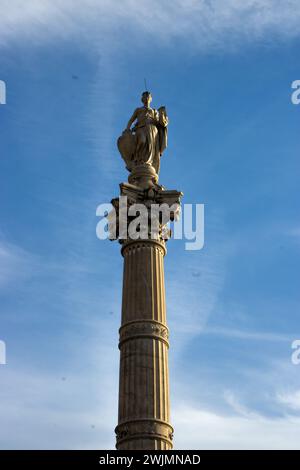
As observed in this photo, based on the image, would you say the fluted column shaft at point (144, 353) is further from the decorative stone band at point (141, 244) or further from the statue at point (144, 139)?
the statue at point (144, 139)

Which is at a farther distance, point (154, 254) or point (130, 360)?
point (154, 254)

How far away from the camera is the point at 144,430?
1914 cm

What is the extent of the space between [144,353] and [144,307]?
1.64 metres

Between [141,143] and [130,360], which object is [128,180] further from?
[130,360]

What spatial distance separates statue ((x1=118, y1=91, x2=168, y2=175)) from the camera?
25.6 metres

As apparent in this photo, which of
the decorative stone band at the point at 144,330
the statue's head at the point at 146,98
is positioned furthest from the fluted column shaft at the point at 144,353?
the statue's head at the point at 146,98

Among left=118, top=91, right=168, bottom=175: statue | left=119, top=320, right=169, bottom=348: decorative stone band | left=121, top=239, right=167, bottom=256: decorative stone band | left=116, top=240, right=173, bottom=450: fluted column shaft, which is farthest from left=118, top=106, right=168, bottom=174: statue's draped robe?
left=119, top=320, right=169, bottom=348: decorative stone band

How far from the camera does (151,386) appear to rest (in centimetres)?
1995

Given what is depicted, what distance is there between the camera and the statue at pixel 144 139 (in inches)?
1008

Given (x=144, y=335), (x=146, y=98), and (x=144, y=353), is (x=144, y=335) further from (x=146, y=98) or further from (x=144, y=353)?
(x=146, y=98)

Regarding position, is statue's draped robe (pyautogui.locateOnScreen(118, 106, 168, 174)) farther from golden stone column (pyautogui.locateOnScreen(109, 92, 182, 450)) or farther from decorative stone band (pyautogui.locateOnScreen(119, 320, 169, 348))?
decorative stone band (pyautogui.locateOnScreen(119, 320, 169, 348))

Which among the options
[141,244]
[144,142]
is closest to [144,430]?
[141,244]
